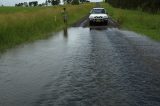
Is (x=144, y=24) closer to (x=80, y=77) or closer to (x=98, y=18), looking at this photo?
(x=98, y=18)

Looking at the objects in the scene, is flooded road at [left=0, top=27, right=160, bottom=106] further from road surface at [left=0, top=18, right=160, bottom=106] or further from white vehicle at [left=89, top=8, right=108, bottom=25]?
white vehicle at [left=89, top=8, right=108, bottom=25]

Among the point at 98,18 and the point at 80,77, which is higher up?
the point at 80,77

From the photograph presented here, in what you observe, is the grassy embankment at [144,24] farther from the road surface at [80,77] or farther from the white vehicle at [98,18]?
the road surface at [80,77]

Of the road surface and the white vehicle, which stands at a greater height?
the road surface

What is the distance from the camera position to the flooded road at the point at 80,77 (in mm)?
Answer: 8453

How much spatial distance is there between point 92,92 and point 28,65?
15.5 ft

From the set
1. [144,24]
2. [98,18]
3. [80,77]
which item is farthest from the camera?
[98,18]

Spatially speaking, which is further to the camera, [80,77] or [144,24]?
[144,24]

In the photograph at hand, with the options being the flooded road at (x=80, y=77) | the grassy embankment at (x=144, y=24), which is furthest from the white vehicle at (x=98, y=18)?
the flooded road at (x=80, y=77)

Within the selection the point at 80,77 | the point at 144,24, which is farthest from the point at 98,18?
the point at 80,77

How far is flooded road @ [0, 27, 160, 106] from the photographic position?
8.45m

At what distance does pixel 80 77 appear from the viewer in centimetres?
1109

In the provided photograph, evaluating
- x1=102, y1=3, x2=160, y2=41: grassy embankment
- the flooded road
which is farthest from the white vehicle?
the flooded road

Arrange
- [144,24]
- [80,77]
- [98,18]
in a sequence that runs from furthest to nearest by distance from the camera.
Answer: [98,18] < [144,24] < [80,77]
